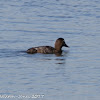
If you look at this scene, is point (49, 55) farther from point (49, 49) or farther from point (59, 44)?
point (59, 44)

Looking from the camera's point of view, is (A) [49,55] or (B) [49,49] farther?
(B) [49,49]

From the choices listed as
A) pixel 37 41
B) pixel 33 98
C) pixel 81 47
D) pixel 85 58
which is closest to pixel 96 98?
pixel 33 98

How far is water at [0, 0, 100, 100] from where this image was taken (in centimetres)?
1362

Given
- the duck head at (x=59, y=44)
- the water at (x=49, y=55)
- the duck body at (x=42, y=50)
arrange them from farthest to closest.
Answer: the duck head at (x=59, y=44) → the duck body at (x=42, y=50) → the water at (x=49, y=55)

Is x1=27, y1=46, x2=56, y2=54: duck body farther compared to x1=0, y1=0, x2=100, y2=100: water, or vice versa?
x1=27, y1=46, x2=56, y2=54: duck body

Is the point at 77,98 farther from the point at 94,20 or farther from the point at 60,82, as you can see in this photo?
the point at 94,20

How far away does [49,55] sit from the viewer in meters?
19.3

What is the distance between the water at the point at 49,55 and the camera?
1362cm

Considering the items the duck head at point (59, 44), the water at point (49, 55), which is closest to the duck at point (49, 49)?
the duck head at point (59, 44)

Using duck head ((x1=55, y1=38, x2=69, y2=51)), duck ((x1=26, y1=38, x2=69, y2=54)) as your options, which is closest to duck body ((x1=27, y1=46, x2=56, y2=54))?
duck ((x1=26, y1=38, x2=69, y2=54))

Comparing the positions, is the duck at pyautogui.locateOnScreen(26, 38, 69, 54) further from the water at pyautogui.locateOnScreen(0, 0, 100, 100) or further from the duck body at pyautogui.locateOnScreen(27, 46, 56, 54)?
the water at pyautogui.locateOnScreen(0, 0, 100, 100)

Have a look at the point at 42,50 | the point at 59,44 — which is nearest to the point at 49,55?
the point at 42,50

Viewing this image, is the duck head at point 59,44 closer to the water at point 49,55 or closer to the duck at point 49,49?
the duck at point 49,49

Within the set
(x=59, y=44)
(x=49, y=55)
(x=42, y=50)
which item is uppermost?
(x=59, y=44)
